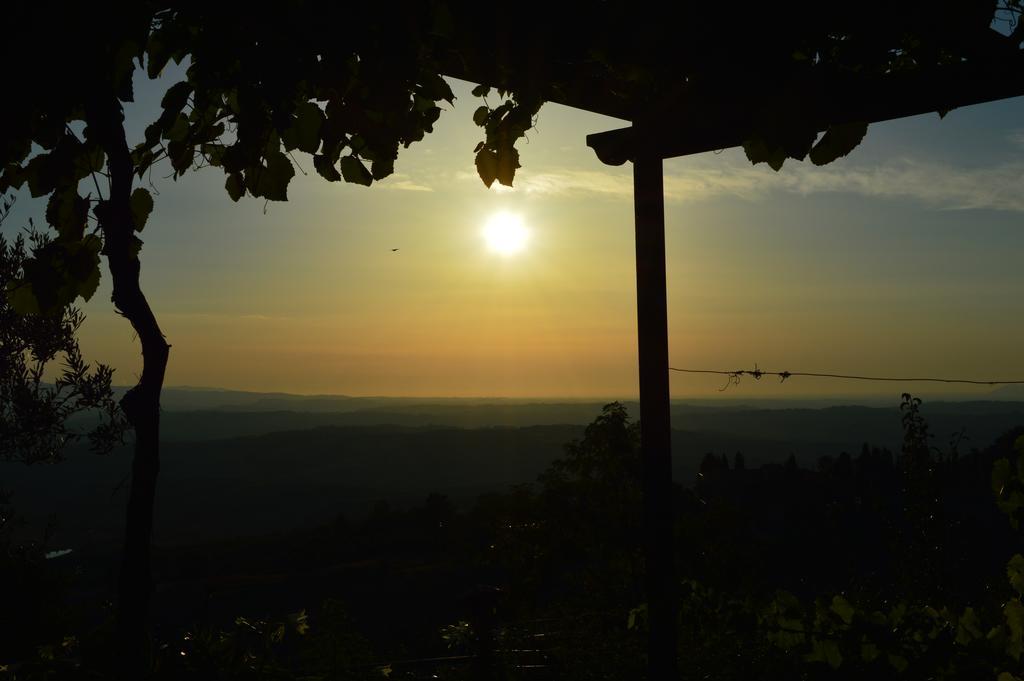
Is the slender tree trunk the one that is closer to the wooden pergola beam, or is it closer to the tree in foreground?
the tree in foreground

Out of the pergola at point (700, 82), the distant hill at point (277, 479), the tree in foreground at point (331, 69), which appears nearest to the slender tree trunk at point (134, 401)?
the tree in foreground at point (331, 69)

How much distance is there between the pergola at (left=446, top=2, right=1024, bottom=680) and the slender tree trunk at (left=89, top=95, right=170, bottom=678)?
49.2 inches

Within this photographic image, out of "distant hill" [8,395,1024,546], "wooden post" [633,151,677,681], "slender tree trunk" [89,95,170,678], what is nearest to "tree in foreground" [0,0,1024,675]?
"slender tree trunk" [89,95,170,678]

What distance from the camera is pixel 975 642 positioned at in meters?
4.16

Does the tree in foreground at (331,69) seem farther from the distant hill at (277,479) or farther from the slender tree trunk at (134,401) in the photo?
the distant hill at (277,479)

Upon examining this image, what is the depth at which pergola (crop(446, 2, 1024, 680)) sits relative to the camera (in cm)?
251

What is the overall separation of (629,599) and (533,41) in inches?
523

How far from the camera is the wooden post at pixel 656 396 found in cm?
384

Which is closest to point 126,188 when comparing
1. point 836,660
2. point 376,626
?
point 836,660

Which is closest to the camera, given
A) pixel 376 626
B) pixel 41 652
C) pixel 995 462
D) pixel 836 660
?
pixel 41 652

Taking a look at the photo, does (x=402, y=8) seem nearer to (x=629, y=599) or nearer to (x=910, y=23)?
(x=910, y=23)

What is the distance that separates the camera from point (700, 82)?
2645mm

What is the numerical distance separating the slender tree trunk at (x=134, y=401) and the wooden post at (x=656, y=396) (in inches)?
85.2

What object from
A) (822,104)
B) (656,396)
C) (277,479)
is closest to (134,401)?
(656,396)
